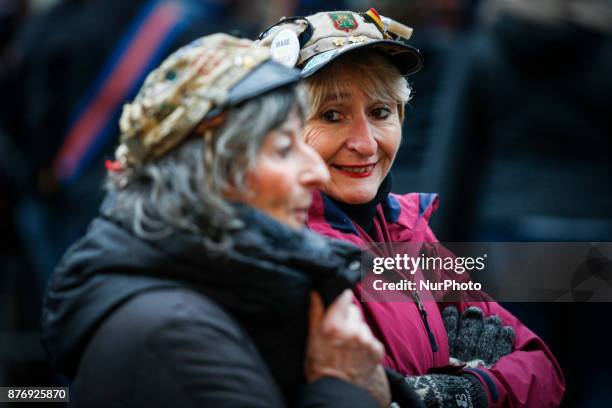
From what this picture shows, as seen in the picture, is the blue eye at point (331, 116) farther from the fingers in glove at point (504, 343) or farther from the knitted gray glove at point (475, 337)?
the fingers in glove at point (504, 343)

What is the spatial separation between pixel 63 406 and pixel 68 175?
144cm

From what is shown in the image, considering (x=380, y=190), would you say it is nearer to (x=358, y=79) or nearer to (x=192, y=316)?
(x=358, y=79)

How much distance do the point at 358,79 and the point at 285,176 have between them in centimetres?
78

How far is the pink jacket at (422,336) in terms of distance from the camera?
2.81 meters

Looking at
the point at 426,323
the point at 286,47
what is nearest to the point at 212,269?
the point at 426,323

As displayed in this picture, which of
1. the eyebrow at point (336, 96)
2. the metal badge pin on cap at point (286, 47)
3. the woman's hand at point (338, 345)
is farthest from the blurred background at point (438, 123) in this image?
the woman's hand at point (338, 345)

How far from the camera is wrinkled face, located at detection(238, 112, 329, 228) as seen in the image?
2.34m

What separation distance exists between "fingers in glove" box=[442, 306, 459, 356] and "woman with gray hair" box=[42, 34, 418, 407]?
2.16ft

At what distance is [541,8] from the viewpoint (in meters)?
4.86

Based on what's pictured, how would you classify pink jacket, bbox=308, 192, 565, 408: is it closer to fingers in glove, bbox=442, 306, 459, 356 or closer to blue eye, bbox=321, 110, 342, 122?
fingers in glove, bbox=442, 306, 459, 356

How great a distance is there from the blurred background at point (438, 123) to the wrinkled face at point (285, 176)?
1767mm

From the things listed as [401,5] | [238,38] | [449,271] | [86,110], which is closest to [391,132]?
[449,271]

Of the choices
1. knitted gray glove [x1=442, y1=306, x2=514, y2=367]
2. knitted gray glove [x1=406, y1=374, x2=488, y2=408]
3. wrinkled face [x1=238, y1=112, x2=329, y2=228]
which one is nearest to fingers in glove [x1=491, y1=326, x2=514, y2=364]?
knitted gray glove [x1=442, y1=306, x2=514, y2=367]

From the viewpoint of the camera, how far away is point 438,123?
18.7ft
